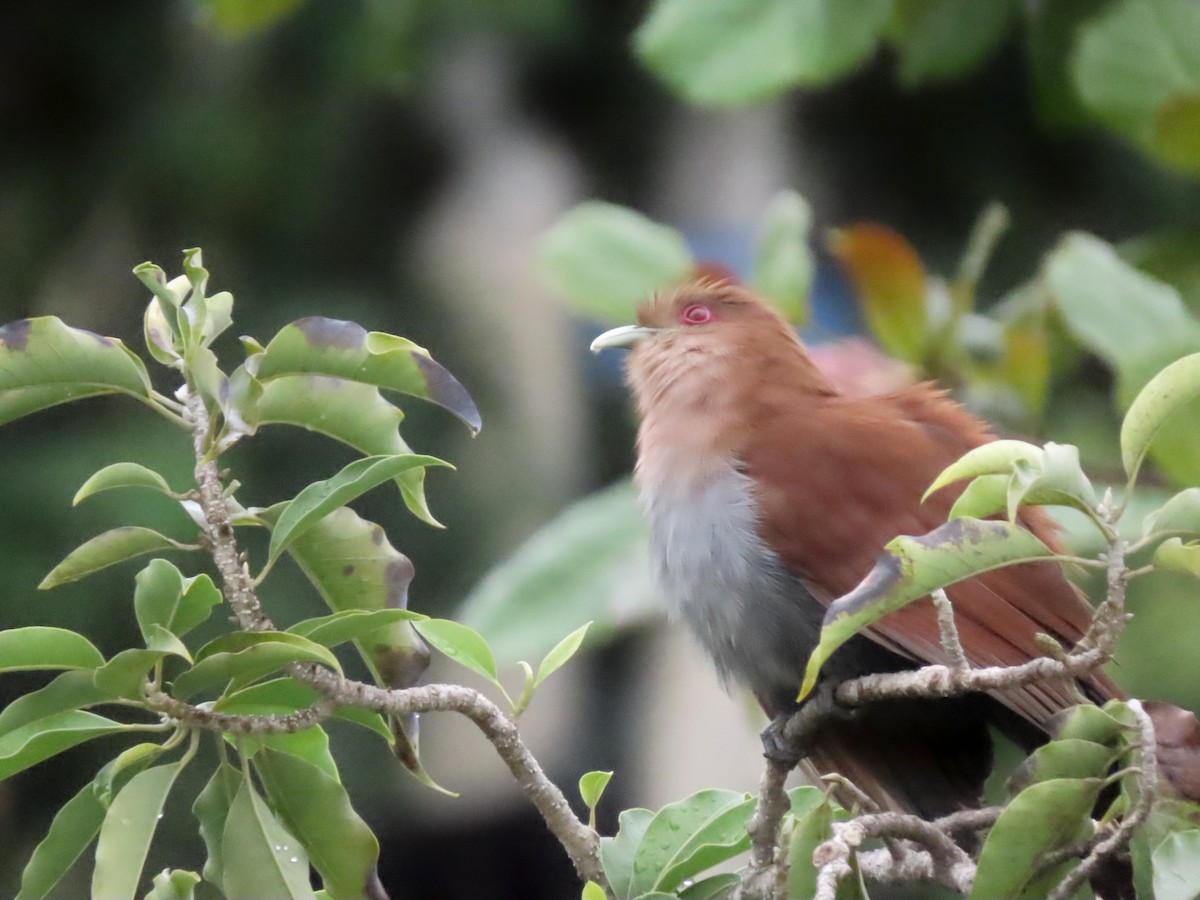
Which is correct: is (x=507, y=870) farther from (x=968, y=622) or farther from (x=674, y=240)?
(x=968, y=622)

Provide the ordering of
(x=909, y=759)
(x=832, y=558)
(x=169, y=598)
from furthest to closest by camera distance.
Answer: (x=909, y=759), (x=832, y=558), (x=169, y=598)

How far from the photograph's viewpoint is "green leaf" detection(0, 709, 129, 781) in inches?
42.3

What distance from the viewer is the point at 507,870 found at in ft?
15.7

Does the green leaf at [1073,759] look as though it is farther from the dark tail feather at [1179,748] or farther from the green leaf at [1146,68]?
the green leaf at [1146,68]

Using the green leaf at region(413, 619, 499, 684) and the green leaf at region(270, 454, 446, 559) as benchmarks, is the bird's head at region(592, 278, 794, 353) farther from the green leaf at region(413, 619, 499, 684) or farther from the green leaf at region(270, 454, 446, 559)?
the green leaf at region(270, 454, 446, 559)

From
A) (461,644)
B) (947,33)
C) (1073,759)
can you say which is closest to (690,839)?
(461,644)

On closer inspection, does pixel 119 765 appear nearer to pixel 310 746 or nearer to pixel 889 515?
pixel 310 746

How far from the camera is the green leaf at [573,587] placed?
216cm

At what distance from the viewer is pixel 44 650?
1049mm

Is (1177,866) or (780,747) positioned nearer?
(1177,866)

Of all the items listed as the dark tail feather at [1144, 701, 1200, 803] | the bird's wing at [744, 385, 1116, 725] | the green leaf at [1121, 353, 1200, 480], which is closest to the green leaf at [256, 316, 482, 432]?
the green leaf at [1121, 353, 1200, 480]

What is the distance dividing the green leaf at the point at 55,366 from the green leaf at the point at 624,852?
0.56 meters

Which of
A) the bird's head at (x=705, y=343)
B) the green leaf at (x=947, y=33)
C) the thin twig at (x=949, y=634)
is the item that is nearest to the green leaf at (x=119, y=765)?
the thin twig at (x=949, y=634)

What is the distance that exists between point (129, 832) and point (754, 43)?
1644 mm
